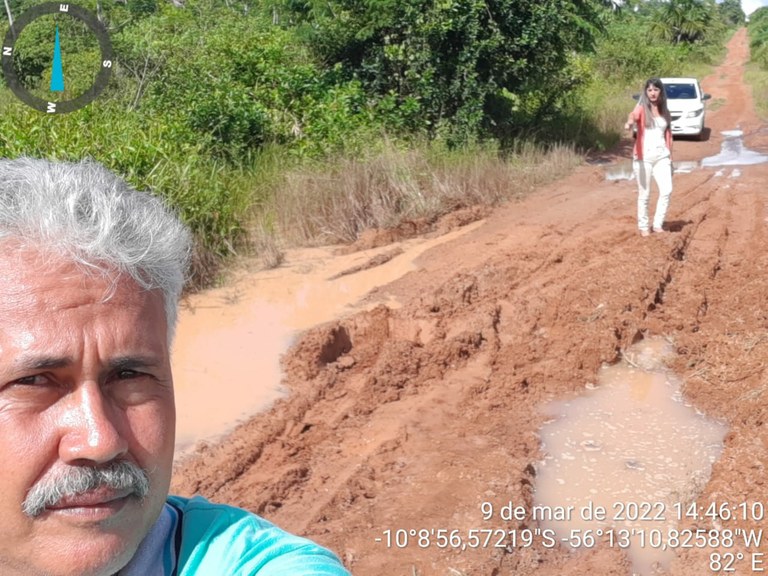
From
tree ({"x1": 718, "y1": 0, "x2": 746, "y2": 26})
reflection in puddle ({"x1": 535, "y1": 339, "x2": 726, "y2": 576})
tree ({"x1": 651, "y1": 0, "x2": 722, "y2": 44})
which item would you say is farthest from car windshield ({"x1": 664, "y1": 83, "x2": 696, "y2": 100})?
tree ({"x1": 718, "y1": 0, "x2": 746, "y2": 26})

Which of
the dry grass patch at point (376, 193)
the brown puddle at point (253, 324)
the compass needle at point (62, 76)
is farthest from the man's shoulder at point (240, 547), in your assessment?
the compass needle at point (62, 76)

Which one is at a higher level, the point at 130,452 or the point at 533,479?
the point at 130,452

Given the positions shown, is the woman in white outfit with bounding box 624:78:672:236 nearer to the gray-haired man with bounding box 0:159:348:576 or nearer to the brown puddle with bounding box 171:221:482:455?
the brown puddle with bounding box 171:221:482:455

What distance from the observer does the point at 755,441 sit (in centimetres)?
462

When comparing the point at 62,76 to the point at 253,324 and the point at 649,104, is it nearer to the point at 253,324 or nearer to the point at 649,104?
the point at 253,324

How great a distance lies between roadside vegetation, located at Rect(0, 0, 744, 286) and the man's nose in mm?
6464

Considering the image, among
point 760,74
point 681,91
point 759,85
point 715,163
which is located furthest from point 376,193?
point 760,74

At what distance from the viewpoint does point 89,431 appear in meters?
1.29

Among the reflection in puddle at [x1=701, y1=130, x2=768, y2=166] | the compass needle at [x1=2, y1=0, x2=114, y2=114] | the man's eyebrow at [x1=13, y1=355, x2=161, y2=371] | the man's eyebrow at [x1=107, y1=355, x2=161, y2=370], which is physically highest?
the compass needle at [x1=2, y1=0, x2=114, y2=114]

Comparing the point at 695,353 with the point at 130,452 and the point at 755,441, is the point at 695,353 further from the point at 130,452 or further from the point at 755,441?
the point at 130,452

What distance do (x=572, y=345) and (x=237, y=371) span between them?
2664mm

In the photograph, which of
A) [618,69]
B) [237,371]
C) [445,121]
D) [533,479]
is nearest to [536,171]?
[445,121]

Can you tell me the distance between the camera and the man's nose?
4.18 feet

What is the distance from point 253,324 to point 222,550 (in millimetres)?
5614
